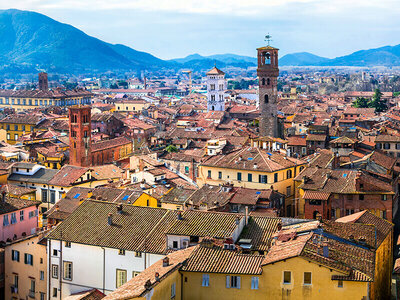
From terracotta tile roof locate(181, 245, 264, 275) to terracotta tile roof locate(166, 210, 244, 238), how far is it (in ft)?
9.50

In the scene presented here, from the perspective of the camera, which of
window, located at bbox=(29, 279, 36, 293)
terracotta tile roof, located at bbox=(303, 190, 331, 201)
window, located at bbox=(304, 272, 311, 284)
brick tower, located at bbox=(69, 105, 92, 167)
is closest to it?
window, located at bbox=(304, 272, 311, 284)

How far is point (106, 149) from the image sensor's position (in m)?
75.1

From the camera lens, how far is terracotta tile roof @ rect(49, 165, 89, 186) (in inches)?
2104

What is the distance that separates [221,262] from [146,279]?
329 centimetres

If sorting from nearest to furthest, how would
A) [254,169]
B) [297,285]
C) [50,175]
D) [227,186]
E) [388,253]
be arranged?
[297,285]
[388,253]
[227,186]
[254,169]
[50,175]

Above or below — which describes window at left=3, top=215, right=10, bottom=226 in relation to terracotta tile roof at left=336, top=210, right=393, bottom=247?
below

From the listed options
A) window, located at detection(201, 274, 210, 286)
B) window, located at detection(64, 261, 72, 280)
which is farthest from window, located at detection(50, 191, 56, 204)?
window, located at detection(201, 274, 210, 286)

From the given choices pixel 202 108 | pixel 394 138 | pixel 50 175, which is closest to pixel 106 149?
pixel 50 175

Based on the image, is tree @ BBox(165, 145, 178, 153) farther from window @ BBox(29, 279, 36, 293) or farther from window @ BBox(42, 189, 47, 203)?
window @ BBox(29, 279, 36, 293)

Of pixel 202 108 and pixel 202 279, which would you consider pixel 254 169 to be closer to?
pixel 202 279

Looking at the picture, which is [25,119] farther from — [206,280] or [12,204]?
[206,280]

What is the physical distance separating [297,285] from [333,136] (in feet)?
173

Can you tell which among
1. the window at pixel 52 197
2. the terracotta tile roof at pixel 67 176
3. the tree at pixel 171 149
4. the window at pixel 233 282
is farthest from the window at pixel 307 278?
the tree at pixel 171 149

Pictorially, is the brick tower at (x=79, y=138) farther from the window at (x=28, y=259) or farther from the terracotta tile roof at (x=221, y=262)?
the terracotta tile roof at (x=221, y=262)
